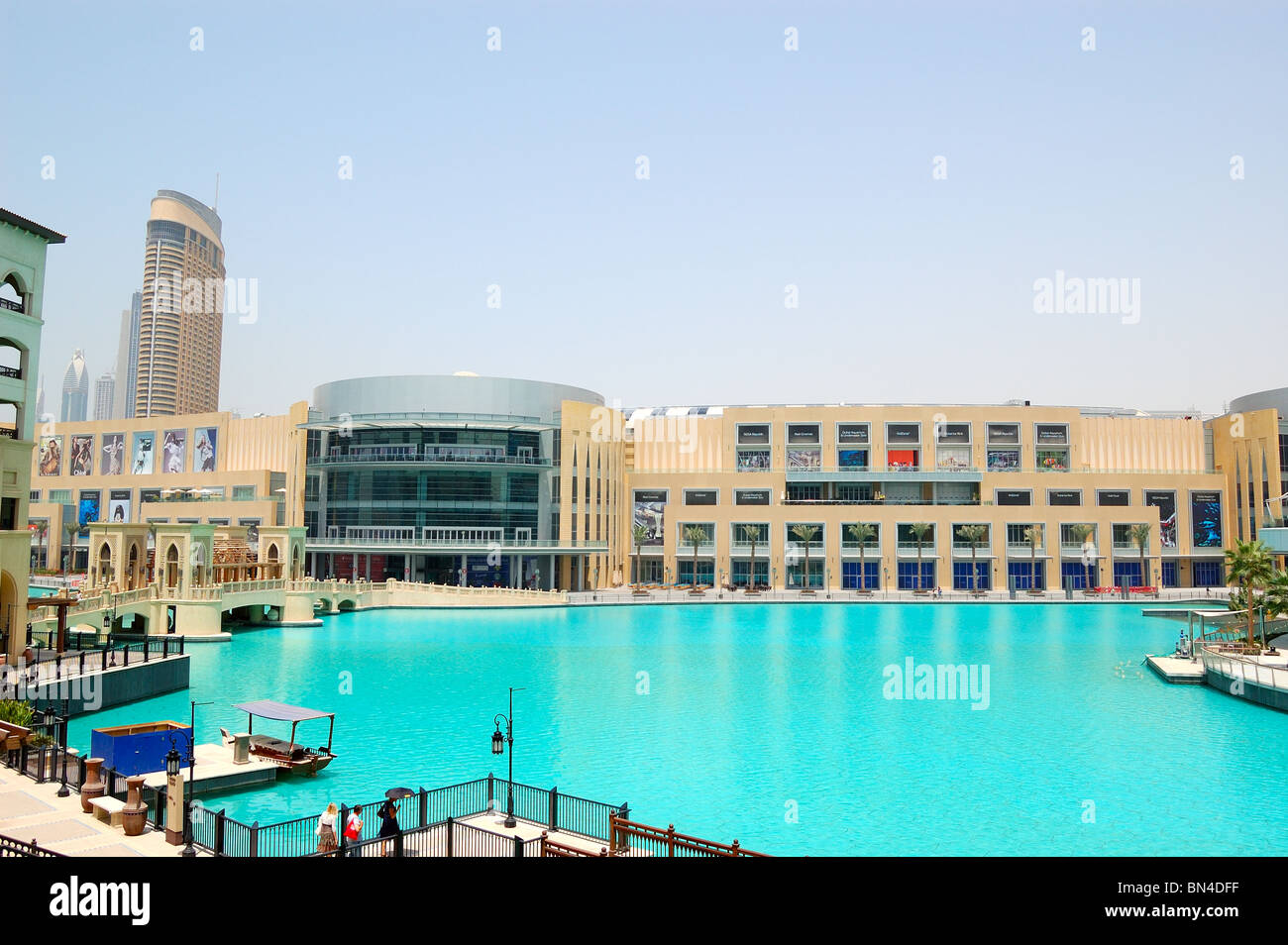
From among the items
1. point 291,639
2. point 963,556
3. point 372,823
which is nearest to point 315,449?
point 291,639

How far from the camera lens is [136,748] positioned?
2508cm

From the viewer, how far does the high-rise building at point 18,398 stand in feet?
125

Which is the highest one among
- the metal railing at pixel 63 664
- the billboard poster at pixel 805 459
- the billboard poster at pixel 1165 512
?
the billboard poster at pixel 805 459

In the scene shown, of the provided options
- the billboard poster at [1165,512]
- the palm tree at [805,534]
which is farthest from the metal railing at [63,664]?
the billboard poster at [1165,512]

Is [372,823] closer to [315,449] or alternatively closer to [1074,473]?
[315,449]

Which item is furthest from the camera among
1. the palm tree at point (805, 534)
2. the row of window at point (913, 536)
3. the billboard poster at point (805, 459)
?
the billboard poster at point (805, 459)

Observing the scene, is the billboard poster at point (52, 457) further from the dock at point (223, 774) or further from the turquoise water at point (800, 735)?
the dock at point (223, 774)

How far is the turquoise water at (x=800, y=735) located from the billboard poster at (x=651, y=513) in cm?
4525

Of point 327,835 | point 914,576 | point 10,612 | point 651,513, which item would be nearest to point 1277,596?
point 327,835

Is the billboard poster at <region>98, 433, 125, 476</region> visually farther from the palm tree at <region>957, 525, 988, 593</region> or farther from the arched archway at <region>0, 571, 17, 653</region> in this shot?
the palm tree at <region>957, 525, 988, 593</region>

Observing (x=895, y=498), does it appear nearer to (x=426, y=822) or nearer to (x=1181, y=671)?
(x=1181, y=671)

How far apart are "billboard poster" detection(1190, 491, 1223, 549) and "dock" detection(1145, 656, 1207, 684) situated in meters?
68.6

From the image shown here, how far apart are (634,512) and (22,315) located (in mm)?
72510

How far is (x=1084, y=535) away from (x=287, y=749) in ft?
307
